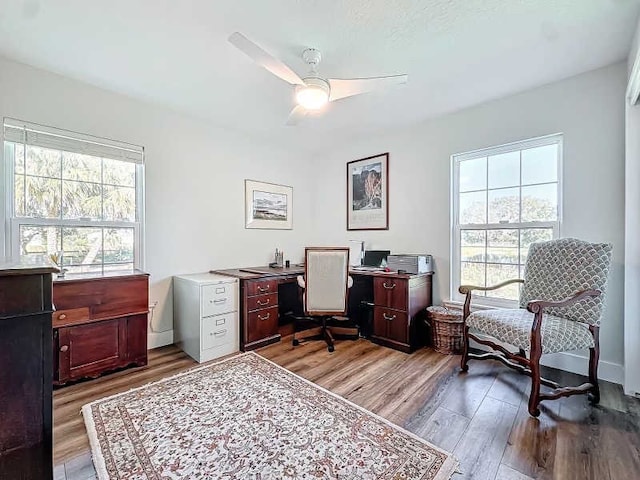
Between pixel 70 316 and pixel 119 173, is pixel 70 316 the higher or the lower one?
the lower one

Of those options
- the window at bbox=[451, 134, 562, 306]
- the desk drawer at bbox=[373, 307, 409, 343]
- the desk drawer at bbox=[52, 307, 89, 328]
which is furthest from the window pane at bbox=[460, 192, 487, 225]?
the desk drawer at bbox=[52, 307, 89, 328]

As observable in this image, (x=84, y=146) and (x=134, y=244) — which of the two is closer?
(x=84, y=146)

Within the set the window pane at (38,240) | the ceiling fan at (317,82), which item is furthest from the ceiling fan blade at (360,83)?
the window pane at (38,240)

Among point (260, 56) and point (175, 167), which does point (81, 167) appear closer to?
point (175, 167)

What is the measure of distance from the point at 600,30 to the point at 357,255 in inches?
115

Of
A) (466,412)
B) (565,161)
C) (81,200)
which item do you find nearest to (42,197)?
(81,200)

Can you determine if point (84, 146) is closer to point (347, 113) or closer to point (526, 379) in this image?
point (347, 113)

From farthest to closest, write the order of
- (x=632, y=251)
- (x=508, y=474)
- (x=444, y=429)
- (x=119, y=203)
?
(x=119, y=203) → (x=632, y=251) → (x=444, y=429) → (x=508, y=474)

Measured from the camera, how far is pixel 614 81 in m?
2.38

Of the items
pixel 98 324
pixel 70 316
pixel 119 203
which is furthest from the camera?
pixel 119 203

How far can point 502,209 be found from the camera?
301 cm

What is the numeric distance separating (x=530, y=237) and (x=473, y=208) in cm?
59

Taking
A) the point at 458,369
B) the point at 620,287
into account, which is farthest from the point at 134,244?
the point at 620,287

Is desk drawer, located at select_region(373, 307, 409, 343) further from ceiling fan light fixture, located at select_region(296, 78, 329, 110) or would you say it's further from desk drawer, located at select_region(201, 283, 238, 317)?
ceiling fan light fixture, located at select_region(296, 78, 329, 110)
